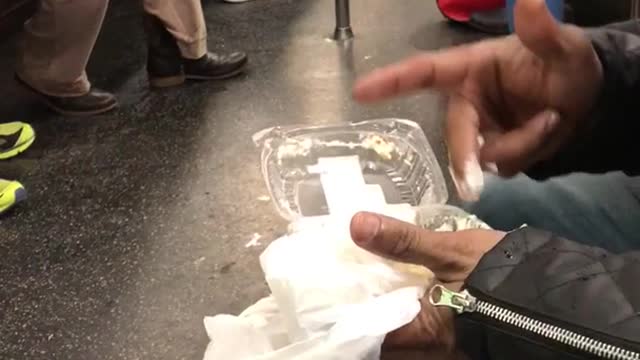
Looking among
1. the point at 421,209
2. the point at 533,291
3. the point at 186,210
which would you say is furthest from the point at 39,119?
the point at 533,291

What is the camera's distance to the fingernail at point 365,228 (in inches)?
27.3

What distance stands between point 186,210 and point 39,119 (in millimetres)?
689

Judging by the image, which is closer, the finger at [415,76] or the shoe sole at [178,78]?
the finger at [415,76]

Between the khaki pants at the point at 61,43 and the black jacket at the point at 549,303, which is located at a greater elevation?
the black jacket at the point at 549,303

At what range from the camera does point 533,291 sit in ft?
2.10

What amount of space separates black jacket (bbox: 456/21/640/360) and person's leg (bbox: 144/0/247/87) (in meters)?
1.86

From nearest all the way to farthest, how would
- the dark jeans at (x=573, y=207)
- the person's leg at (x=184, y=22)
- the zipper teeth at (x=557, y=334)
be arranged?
the zipper teeth at (x=557, y=334) < the dark jeans at (x=573, y=207) < the person's leg at (x=184, y=22)

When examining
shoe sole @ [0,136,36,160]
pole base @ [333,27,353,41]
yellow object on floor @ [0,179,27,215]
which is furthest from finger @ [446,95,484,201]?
pole base @ [333,27,353,41]

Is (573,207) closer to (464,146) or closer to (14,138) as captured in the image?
(464,146)

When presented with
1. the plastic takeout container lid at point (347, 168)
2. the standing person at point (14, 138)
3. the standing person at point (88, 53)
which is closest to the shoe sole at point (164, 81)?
the standing person at point (88, 53)

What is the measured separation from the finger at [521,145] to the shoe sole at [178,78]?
5.66ft

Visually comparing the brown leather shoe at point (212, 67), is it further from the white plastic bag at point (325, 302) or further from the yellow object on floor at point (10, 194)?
the white plastic bag at point (325, 302)

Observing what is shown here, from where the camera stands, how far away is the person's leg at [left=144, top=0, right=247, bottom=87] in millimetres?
2410

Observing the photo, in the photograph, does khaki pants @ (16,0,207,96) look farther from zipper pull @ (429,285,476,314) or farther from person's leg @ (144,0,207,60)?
zipper pull @ (429,285,476,314)
